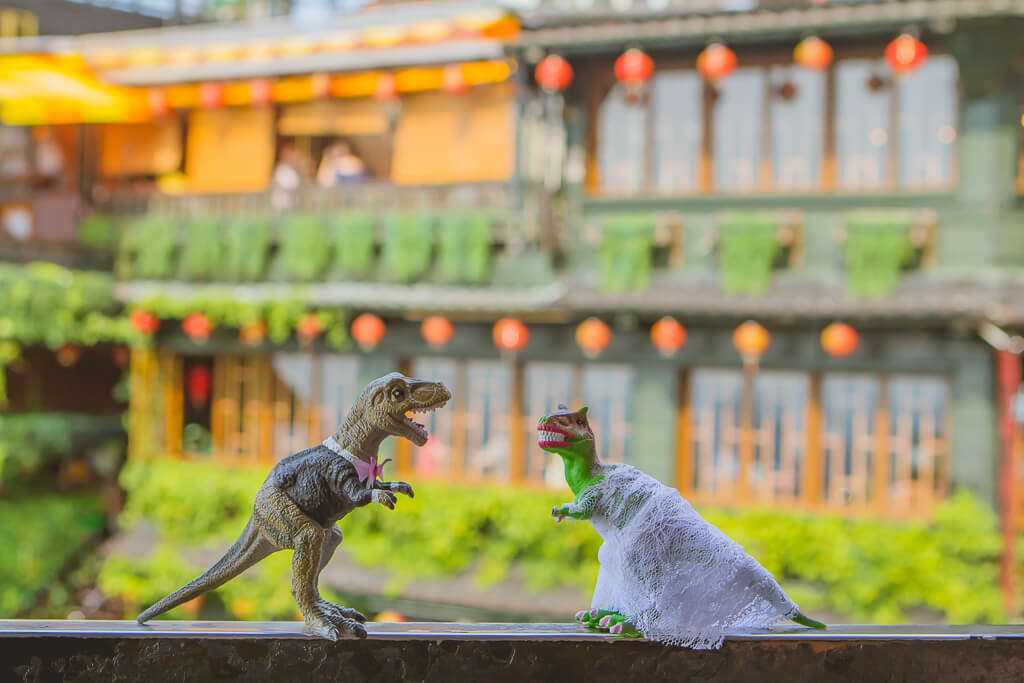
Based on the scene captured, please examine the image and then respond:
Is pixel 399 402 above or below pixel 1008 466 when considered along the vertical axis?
above

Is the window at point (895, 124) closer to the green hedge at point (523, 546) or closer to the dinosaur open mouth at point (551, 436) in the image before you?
the green hedge at point (523, 546)

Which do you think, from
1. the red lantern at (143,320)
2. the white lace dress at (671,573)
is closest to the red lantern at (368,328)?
the red lantern at (143,320)

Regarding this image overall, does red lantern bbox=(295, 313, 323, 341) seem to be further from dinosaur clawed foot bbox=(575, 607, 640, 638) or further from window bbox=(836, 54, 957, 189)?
dinosaur clawed foot bbox=(575, 607, 640, 638)

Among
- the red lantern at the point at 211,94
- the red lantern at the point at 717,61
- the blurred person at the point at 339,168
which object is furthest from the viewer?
the red lantern at the point at 211,94

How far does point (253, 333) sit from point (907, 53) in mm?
9090

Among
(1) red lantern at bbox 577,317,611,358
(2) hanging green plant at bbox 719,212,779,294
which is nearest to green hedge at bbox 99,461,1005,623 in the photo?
(1) red lantern at bbox 577,317,611,358

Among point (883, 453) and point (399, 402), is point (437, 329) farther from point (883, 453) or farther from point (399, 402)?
point (399, 402)

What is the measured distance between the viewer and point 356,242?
514 inches

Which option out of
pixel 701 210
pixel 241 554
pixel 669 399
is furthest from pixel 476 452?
Answer: pixel 241 554

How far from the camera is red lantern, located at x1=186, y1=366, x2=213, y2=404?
1450 centimetres

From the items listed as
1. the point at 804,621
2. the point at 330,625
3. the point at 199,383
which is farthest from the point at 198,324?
the point at 804,621

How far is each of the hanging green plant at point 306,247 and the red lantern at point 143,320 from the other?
2.23m

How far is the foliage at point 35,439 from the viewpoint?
13.9m

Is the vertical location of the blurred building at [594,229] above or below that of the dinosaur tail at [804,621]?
above
